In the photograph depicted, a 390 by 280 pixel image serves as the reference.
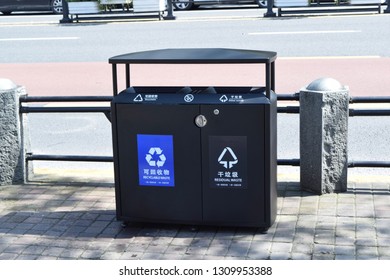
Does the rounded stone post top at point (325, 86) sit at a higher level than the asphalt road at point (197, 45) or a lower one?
higher

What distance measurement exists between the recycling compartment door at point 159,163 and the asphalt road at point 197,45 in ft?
8.34

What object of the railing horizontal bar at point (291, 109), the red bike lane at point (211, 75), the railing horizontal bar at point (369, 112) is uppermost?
the railing horizontal bar at point (291, 109)

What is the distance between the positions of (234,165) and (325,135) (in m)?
1.13

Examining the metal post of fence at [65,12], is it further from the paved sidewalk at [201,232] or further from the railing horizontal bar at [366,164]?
the railing horizontal bar at [366,164]

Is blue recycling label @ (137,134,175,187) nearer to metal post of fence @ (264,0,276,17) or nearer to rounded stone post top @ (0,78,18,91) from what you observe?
rounded stone post top @ (0,78,18,91)

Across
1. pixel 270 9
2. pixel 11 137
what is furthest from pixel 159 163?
pixel 270 9

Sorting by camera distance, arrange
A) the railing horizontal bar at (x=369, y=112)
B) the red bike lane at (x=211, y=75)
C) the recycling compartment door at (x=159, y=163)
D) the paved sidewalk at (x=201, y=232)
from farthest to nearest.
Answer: the red bike lane at (x=211, y=75) < the railing horizontal bar at (x=369, y=112) < the recycling compartment door at (x=159, y=163) < the paved sidewalk at (x=201, y=232)

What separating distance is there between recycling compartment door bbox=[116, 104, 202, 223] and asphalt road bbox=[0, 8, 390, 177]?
2543 millimetres

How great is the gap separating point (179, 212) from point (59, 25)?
17953 mm

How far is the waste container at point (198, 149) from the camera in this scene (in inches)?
198

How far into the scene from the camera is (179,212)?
5273 mm

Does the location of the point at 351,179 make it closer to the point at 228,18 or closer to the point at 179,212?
the point at 179,212

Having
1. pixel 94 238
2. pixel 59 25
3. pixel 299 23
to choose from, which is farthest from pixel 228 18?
pixel 94 238

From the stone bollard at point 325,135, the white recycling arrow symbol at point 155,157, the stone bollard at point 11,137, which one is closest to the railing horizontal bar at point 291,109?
the stone bollard at point 325,135
